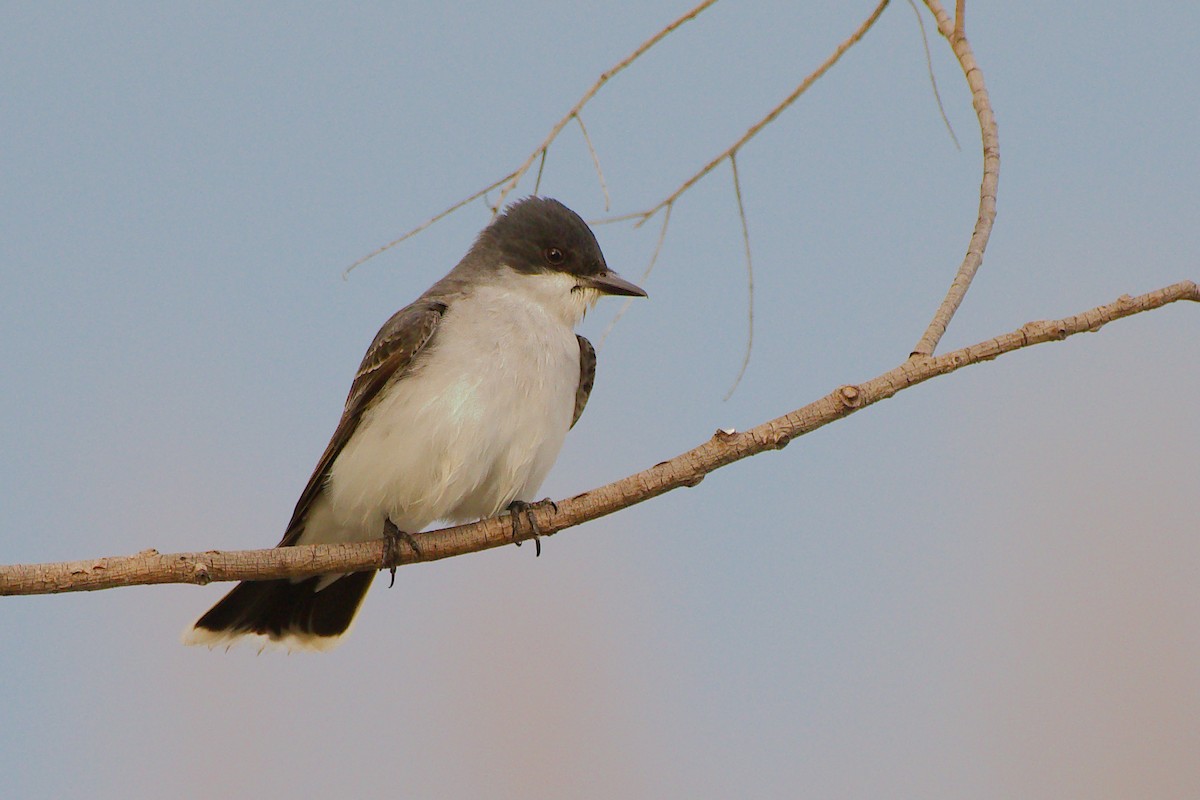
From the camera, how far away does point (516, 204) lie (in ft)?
13.8

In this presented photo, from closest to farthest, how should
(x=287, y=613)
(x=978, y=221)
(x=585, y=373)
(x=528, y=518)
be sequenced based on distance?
(x=978, y=221) → (x=528, y=518) → (x=287, y=613) → (x=585, y=373)

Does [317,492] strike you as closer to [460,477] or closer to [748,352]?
[460,477]

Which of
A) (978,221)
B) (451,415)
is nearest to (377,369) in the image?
(451,415)

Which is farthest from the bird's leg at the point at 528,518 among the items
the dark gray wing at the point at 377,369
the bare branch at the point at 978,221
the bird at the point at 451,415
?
the bare branch at the point at 978,221

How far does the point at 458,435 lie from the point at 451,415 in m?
0.06

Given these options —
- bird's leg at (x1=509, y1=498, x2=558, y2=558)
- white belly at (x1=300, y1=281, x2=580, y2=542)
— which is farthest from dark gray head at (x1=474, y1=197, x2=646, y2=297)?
bird's leg at (x1=509, y1=498, x2=558, y2=558)

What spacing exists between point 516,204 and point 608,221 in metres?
1.09

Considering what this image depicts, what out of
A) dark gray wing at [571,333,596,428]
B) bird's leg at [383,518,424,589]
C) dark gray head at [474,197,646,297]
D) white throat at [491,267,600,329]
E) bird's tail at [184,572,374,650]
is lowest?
bird's tail at [184,572,374,650]

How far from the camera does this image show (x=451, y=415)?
349cm

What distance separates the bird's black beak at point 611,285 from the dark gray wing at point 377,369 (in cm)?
53

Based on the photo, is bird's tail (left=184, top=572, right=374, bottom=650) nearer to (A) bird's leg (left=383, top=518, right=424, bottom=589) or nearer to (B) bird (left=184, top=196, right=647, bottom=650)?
(B) bird (left=184, top=196, right=647, bottom=650)

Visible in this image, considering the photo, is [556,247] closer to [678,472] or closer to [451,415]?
[451,415]

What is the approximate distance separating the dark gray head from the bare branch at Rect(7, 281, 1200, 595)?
1.15 m

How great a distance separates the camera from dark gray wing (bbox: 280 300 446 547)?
143 inches
